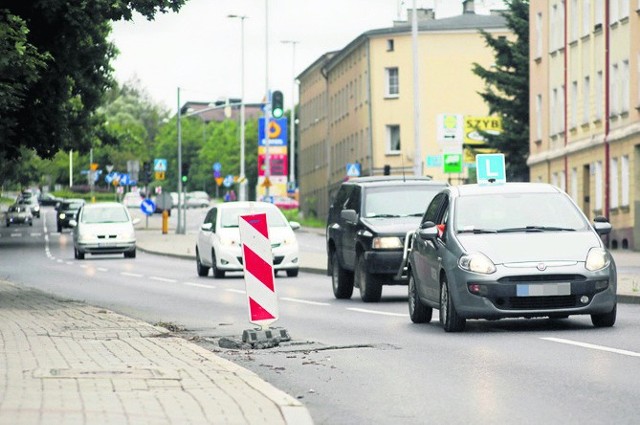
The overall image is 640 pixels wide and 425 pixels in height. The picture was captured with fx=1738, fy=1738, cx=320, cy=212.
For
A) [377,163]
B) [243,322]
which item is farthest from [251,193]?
[243,322]

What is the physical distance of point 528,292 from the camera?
56.0 feet

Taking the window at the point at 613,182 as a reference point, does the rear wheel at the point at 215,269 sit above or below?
Result: below

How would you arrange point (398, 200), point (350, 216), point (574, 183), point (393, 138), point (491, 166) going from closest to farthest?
point (350, 216), point (398, 200), point (491, 166), point (574, 183), point (393, 138)

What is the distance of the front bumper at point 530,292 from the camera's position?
17078mm

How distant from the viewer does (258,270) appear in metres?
16.4

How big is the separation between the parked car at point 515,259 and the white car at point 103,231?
110 feet

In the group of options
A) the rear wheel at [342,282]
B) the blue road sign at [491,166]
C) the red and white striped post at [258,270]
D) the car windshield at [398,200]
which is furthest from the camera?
the rear wheel at [342,282]

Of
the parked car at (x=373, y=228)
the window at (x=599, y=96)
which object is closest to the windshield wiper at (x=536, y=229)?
the parked car at (x=373, y=228)

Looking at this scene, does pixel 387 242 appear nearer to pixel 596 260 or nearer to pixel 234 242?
pixel 596 260

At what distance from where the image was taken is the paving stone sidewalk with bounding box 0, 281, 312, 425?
31.5 ft

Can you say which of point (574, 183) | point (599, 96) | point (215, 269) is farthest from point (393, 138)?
point (215, 269)

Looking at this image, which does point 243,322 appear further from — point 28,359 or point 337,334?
point 28,359

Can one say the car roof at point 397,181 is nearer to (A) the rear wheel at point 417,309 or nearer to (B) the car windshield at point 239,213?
(A) the rear wheel at point 417,309

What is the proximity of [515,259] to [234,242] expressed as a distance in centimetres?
1956
